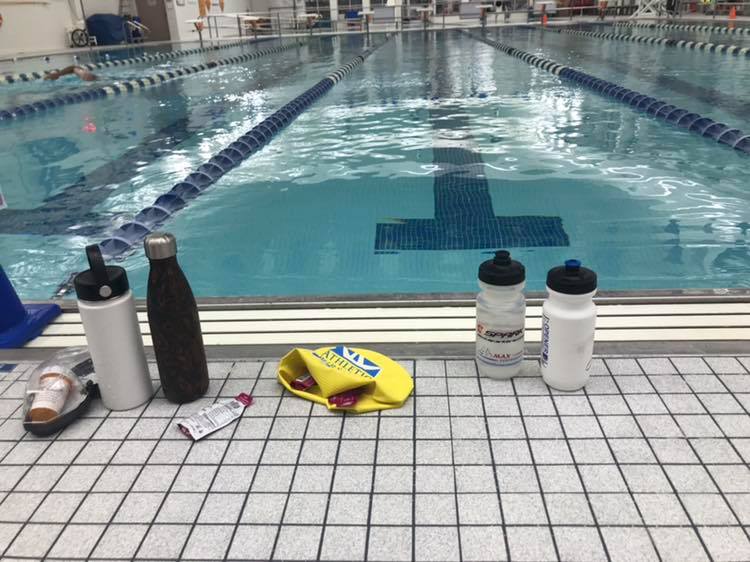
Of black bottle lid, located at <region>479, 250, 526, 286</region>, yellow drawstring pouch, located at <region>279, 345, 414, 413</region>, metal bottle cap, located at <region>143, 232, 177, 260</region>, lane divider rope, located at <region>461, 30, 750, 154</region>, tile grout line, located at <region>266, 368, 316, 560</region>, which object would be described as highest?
metal bottle cap, located at <region>143, 232, 177, 260</region>

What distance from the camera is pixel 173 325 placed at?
1.68 meters

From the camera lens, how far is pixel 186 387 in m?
1.76

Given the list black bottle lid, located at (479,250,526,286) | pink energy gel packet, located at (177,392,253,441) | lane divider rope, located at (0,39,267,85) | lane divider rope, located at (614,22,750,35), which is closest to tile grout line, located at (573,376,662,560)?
black bottle lid, located at (479,250,526,286)

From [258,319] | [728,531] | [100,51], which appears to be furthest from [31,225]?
[100,51]

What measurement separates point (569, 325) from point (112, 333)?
50.3 inches

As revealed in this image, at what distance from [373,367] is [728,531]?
978 mm

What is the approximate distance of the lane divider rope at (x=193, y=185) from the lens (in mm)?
4156

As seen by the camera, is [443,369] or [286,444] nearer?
[286,444]

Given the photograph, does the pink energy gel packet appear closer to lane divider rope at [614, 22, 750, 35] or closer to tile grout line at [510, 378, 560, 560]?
tile grout line at [510, 378, 560, 560]

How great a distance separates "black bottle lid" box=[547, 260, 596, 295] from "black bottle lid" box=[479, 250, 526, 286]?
0.32 ft

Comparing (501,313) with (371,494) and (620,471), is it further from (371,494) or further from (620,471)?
(371,494)

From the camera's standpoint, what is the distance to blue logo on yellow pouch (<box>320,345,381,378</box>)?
1799 mm

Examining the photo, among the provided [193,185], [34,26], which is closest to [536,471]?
[193,185]

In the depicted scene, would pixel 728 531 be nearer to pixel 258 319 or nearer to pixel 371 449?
pixel 371 449
